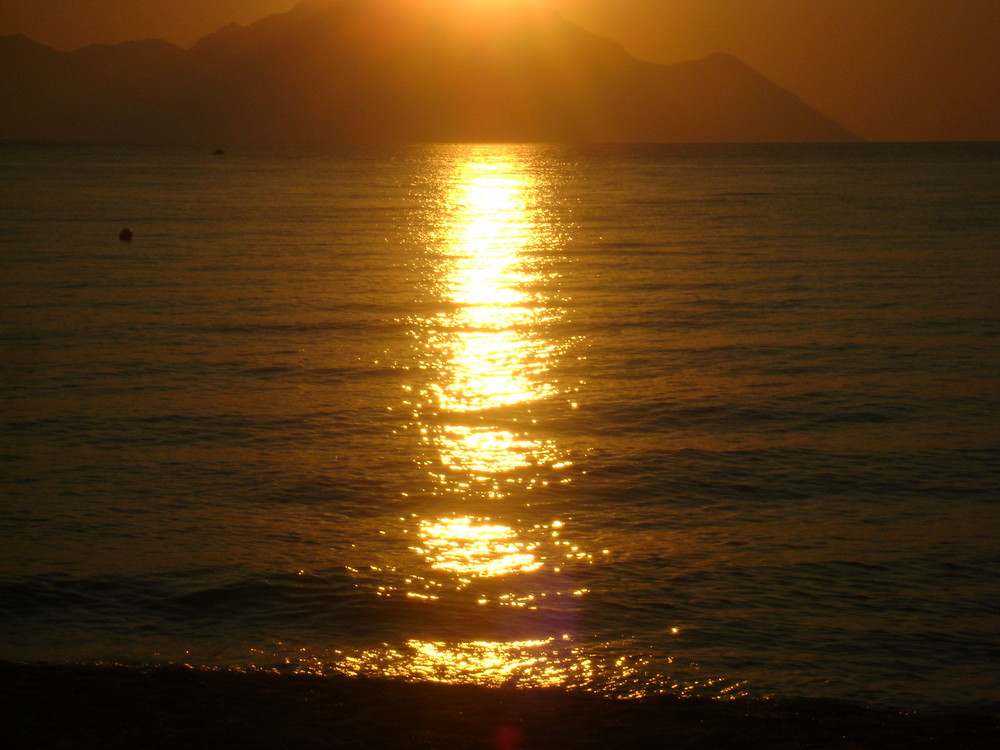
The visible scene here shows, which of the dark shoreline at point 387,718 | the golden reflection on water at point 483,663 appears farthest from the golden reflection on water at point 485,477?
the dark shoreline at point 387,718

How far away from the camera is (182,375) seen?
56.8 ft

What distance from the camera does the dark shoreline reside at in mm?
6234

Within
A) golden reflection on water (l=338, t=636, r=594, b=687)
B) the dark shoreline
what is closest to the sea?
golden reflection on water (l=338, t=636, r=594, b=687)

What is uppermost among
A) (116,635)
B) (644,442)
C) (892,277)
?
(892,277)

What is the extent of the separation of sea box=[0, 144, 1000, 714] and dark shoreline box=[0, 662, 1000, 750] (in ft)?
1.38

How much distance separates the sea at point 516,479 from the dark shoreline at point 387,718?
16.5 inches

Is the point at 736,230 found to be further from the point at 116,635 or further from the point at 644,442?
the point at 116,635

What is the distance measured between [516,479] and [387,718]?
5788 mm

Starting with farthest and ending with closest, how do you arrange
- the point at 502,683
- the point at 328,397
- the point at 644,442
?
1. the point at 328,397
2. the point at 644,442
3. the point at 502,683

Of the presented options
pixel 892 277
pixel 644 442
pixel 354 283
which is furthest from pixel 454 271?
pixel 644 442

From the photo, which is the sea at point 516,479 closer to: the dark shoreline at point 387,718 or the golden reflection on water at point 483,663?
the golden reflection on water at point 483,663

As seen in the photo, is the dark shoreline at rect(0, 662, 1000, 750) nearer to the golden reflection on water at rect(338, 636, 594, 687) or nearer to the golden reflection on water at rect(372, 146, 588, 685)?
the golden reflection on water at rect(338, 636, 594, 687)

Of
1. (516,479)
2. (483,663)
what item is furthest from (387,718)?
(516,479)

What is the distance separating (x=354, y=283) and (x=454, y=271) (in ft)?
16.1
